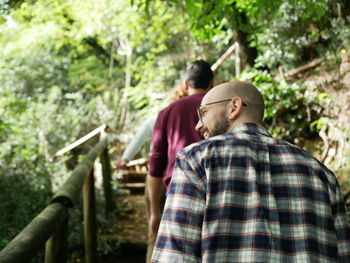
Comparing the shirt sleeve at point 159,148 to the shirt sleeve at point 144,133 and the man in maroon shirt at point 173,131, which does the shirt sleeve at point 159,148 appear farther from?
the shirt sleeve at point 144,133

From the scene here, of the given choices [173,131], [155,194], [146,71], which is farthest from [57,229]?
[146,71]

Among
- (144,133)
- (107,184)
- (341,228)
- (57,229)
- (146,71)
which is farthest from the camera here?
(146,71)

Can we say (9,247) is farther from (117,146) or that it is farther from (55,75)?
(55,75)

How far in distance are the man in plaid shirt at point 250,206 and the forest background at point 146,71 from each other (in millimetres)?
1885

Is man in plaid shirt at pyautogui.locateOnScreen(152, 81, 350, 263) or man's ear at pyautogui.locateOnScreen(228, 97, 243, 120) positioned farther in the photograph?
man's ear at pyautogui.locateOnScreen(228, 97, 243, 120)

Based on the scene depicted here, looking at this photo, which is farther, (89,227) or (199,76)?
(89,227)

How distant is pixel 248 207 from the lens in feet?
4.01

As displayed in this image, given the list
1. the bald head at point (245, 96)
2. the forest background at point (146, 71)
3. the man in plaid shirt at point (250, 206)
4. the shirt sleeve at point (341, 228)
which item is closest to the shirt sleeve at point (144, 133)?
the forest background at point (146, 71)

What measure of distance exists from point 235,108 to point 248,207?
376 millimetres

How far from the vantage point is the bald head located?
1.42 m

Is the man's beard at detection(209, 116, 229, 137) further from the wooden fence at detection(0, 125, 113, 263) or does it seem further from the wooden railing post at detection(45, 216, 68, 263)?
the wooden railing post at detection(45, 216, 68, 263)

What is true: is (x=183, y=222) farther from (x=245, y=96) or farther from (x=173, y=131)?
(x=173, y=131)

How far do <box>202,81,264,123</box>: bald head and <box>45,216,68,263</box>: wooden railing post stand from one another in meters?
1.47

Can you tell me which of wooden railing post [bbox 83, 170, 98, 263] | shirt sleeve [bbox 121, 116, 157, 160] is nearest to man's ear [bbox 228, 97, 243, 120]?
shirt sleeve [bbox 121, 116, 157, 160]
